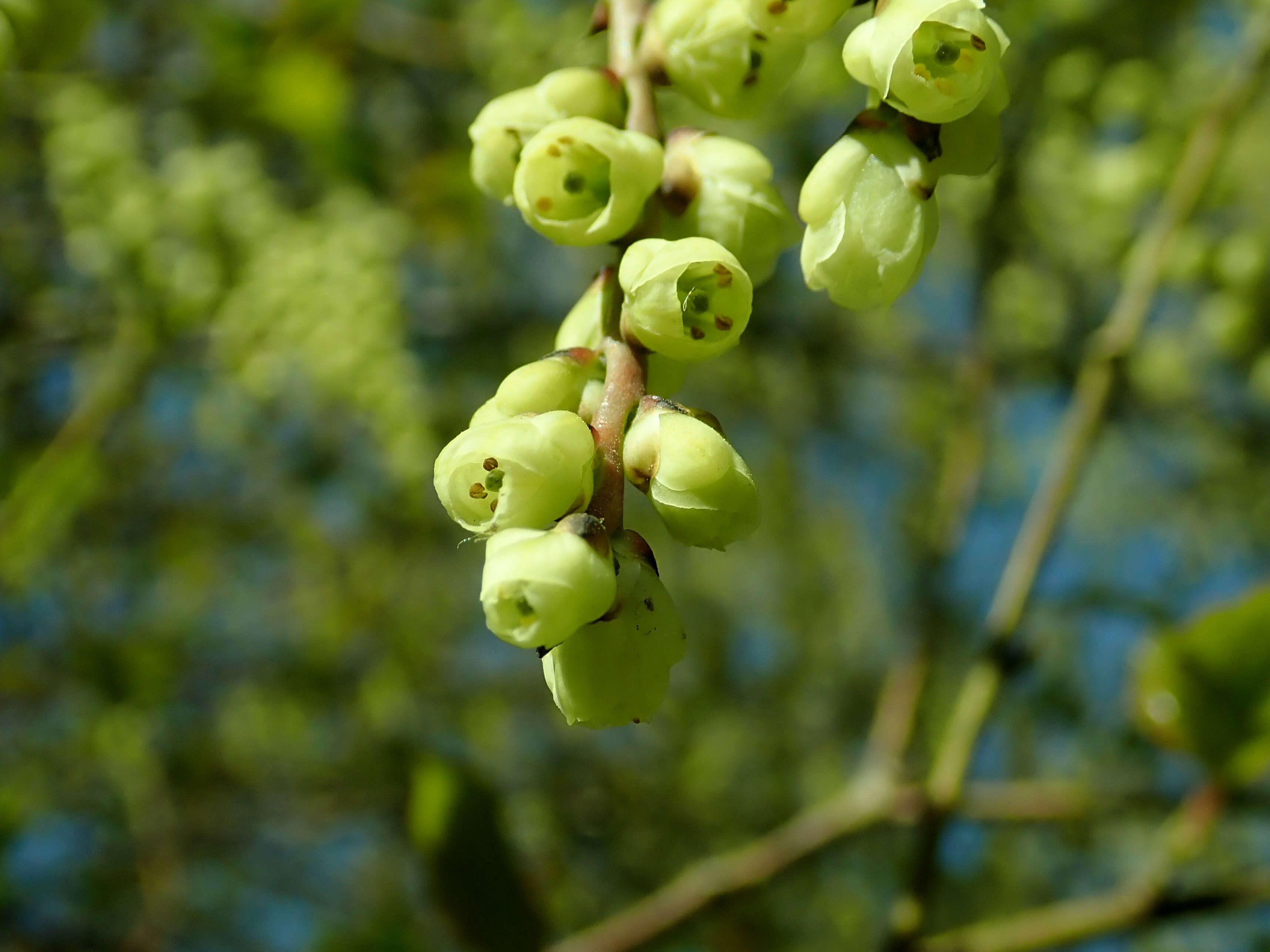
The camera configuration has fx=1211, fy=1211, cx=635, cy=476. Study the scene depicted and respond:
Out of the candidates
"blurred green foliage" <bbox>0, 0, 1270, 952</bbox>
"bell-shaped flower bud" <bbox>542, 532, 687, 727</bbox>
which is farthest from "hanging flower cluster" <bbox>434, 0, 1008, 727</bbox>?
"blurred green foliage" <bbox>0, 0, 1270, 952</bbox>

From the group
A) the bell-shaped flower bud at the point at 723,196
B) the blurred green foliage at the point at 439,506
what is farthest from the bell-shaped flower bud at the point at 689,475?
the blurred green foliage at the point at 439,506

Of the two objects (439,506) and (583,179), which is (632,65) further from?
(439,506)

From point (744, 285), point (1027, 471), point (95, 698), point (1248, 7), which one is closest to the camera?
point (744, 285)

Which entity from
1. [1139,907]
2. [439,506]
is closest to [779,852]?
[1139,907]

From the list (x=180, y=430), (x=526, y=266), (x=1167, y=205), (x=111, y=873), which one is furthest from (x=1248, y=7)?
(x=111, y=873)

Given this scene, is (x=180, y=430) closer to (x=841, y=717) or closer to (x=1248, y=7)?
(x=841, y=717)

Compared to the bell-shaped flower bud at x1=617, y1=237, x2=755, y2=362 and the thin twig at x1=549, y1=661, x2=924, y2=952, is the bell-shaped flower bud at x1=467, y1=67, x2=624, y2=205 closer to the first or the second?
the bell-shaped flower bud at x1=617, y1=237, x2=755, y2=362
